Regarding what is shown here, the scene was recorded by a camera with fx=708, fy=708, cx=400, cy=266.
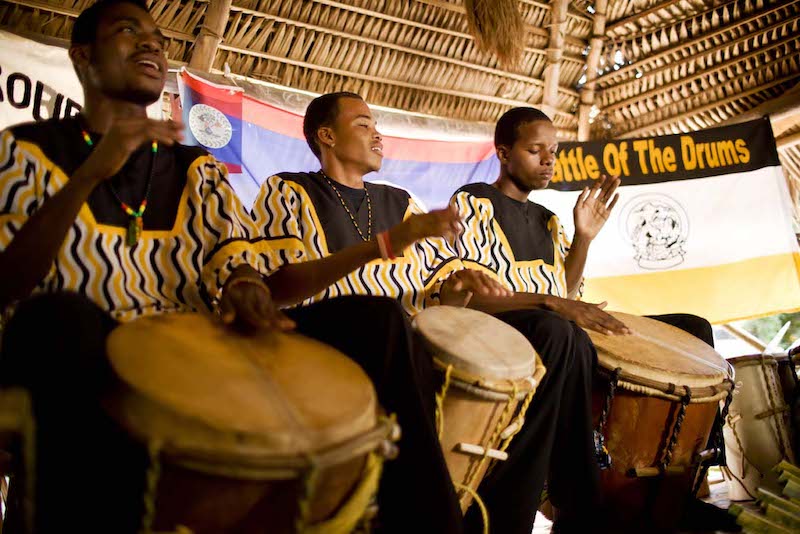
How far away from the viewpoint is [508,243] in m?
2.97

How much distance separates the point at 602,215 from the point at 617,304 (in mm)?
1610

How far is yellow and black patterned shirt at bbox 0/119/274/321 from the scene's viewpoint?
67.3 inches

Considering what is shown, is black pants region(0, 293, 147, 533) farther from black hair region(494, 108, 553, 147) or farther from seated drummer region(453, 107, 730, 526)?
black hair region(494, 108, 553, 147)

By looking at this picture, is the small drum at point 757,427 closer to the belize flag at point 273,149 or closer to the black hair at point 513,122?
the black hair at point 513,122

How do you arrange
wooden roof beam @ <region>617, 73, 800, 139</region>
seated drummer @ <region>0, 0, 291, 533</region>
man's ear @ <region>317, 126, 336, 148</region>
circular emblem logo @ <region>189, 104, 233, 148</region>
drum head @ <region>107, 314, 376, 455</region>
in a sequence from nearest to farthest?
drum head @ <region>107, 314, 376, 455</region>, seated drummer @ <region>0, 0, 291, 533</region>, man's ear @ <region>317, 126, 336, 148</region>, circular emblem logo @ <region>189, 104, 233, 148</region>, wooden roof beam @ <region>617, 73, 800, 139</region>

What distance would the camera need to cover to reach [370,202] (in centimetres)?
262

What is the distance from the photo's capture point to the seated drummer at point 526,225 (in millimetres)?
2914

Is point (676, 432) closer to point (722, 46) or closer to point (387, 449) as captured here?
point (387, 449)

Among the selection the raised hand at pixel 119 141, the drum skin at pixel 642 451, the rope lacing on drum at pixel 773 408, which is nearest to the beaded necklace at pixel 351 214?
the drum skin at pixel 642 451

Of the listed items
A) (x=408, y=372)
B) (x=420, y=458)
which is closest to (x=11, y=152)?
(x=408, y=372)

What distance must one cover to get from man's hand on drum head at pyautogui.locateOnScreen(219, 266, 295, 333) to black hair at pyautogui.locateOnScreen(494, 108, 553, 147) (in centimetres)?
188

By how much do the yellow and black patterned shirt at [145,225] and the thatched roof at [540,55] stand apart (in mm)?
2158

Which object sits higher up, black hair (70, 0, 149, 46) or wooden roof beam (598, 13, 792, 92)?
wooden roof beam (598, 13, 792, 92)

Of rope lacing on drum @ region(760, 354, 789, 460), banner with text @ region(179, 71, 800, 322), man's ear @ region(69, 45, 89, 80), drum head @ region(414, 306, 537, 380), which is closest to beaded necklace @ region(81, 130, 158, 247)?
man's ear @ region(69, 45, 89, 80)
